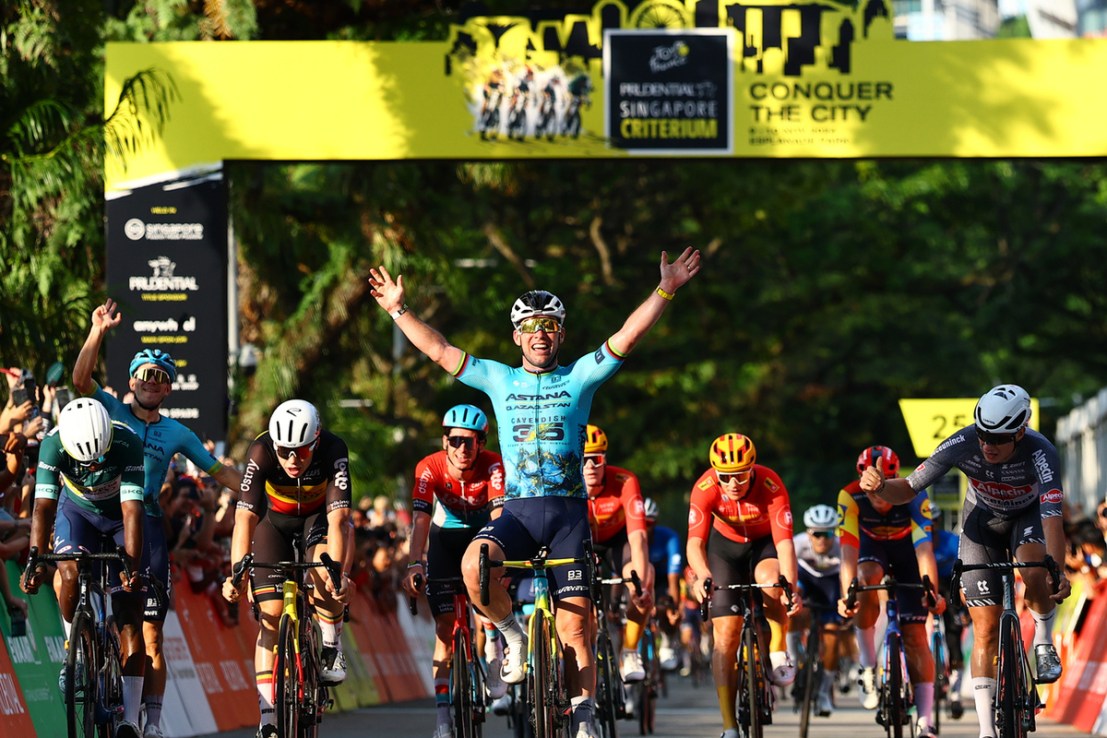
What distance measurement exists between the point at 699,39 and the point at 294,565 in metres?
9.72

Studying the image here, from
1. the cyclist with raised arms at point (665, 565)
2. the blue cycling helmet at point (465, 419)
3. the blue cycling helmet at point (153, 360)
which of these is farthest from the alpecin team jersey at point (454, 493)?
the cyclist with raised arms at point (665, 565)

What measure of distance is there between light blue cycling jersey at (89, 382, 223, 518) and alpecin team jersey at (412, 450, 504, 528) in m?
1.74

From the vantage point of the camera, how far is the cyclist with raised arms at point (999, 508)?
476 inches

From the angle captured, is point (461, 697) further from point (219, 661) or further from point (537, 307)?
point (219, 661)

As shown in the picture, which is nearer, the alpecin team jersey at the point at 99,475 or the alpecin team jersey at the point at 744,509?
the alpecin team jersey at the point at 99,475

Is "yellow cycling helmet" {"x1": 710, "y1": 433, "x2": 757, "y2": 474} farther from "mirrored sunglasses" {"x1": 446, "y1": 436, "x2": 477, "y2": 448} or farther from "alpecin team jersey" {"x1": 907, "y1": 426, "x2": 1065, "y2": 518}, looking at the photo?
"alpecin team jersey" {"x1": 907, "y1": 426, "x2": 1065, "y2": 518}

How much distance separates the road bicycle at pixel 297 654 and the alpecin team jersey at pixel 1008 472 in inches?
127

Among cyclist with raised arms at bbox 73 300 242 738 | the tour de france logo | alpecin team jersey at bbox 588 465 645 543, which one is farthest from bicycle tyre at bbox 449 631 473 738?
the tour de france logo

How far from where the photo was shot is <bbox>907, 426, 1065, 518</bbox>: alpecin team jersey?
481 inches

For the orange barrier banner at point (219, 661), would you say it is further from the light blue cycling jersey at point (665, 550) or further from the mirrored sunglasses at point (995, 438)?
the mirrored sunglasses at point (995, 438)

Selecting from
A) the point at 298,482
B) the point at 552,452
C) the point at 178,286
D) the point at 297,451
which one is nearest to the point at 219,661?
the point at 178,286

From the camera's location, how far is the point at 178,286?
2012cm

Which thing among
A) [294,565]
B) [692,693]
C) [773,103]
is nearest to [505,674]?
[294,565]

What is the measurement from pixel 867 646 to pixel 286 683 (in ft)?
22.0
